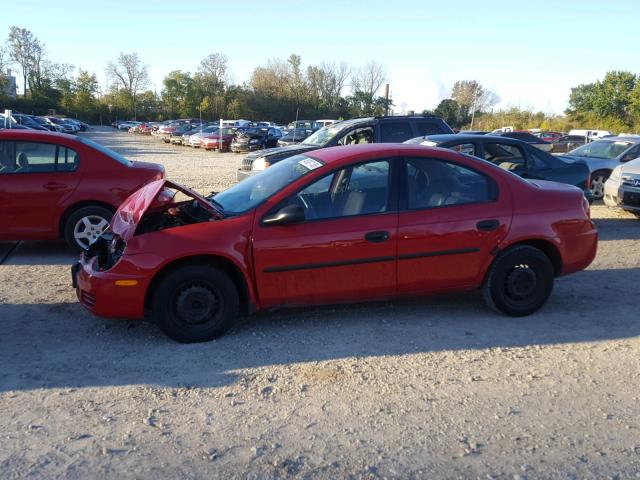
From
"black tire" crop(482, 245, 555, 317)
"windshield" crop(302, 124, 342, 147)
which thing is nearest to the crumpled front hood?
"black tire" crop(482, 245, 555, 317)

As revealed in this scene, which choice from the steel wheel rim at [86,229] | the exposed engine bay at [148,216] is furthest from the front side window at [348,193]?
the steel wheel rim at [86,229]

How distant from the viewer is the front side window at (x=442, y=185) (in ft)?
16.5

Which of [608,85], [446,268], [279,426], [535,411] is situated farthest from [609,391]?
[608,85]

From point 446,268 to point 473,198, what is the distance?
68 centimetres

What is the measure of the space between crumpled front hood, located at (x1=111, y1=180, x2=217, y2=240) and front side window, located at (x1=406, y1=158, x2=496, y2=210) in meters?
1.74

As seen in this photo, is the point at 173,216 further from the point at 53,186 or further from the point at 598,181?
the point at 598,181

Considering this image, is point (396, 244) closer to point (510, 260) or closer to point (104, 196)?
point (510, 260)

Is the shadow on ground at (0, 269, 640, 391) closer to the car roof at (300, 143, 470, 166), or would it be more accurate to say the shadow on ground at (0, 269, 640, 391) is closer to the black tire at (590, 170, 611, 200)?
the car roof at (300, 143, 470, 166)

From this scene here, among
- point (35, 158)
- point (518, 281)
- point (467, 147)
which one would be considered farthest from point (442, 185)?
point (35, 158)

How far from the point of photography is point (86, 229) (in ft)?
24.5

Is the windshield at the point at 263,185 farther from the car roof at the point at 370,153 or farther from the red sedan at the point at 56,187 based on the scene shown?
the red sedan at the point at 56,187

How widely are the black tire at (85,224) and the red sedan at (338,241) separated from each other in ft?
7.61

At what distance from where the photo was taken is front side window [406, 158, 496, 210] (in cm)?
504

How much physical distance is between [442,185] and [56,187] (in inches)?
194
